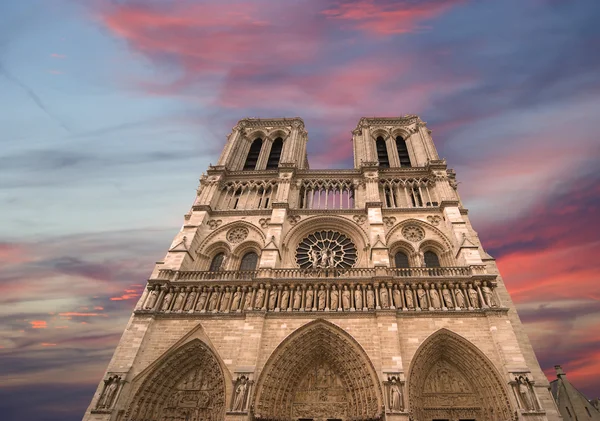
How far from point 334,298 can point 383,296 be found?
6.96ft

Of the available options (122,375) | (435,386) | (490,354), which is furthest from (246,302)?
(490,354)

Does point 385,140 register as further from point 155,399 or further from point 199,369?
point 155,399

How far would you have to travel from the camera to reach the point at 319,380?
12891 mm

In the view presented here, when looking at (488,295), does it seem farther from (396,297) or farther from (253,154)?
(253,154)

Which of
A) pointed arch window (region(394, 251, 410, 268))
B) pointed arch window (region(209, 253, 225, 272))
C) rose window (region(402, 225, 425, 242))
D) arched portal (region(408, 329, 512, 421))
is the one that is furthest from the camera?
pointed arch window (region(209, 253, 225, 272))

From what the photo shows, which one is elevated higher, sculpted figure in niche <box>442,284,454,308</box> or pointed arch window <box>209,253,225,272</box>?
pointed arch window <box>209,253,225,272</box>

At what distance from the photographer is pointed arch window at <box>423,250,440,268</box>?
1670 cm

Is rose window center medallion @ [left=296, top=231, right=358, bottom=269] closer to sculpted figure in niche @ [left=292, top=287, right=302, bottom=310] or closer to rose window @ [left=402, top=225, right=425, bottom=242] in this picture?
sculpted figure in niche @ [left=292, top=287, right=302, bottom=310]

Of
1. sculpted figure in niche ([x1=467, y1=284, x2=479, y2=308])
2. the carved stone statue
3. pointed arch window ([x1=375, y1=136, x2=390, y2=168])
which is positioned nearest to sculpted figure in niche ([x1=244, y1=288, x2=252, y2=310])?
the carved stone statue

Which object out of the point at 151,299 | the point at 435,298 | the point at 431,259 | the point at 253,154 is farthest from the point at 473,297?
the point at 253,154

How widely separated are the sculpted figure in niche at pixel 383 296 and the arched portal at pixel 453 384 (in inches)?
80.2

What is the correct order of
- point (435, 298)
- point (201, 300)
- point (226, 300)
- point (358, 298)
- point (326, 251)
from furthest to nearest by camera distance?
1. point (326, 251)
2. point (201, 300)
3. point (226, 300)
4. point (358, 298)
5. point (435, 298)

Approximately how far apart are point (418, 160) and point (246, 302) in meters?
15.3

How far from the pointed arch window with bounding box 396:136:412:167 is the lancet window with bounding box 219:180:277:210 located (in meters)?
10.00
